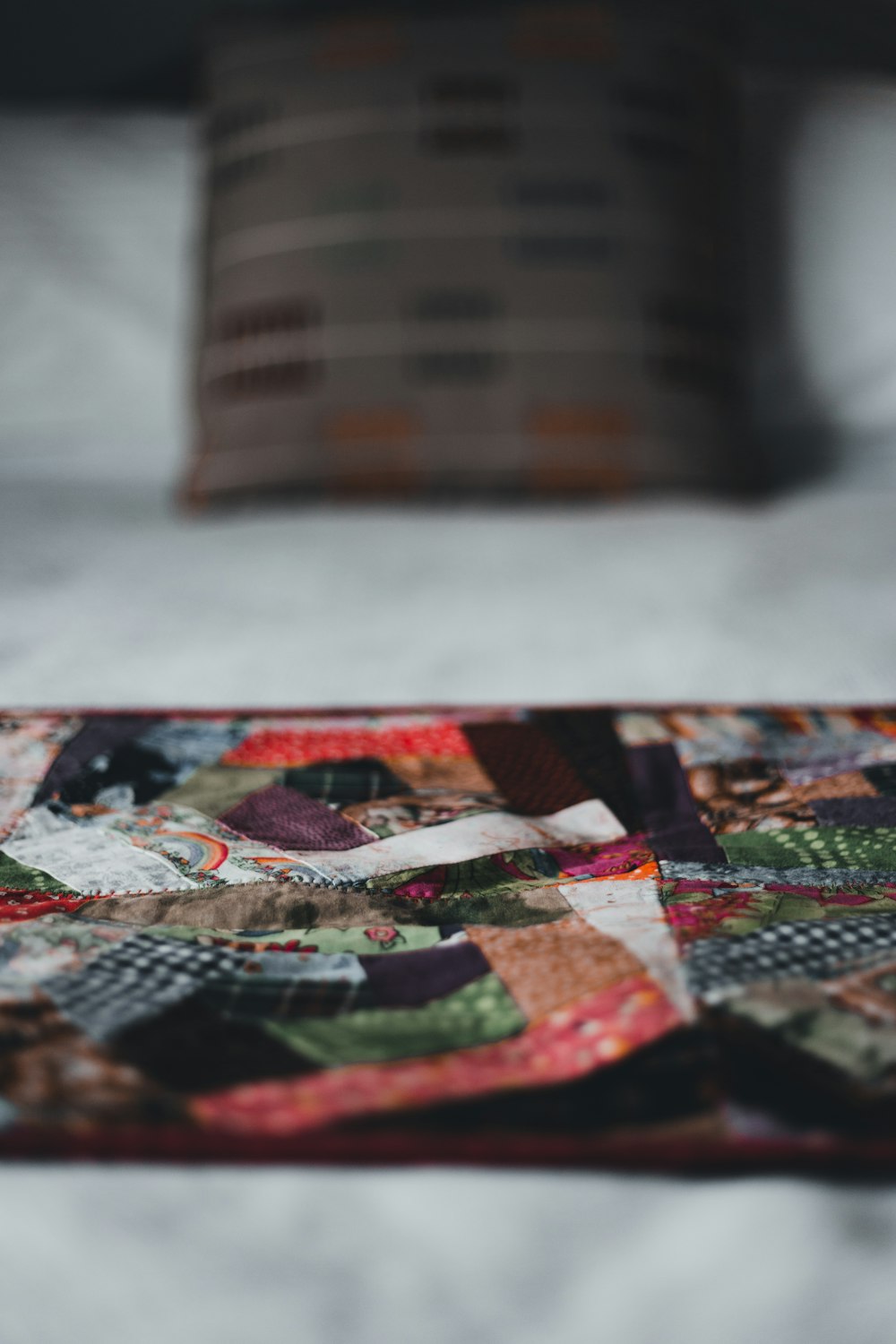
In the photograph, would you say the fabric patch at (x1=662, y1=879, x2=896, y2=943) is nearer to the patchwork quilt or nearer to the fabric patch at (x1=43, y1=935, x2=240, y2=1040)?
the patchwork quilt

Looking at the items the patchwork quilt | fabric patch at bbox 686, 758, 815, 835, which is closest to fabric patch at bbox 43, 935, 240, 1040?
the patchwork quilt

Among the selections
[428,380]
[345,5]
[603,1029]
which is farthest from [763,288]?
[603,1029]

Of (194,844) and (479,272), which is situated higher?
(479,272)

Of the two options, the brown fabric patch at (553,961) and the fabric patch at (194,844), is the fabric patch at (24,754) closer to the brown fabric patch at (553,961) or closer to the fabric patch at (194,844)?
the fabric patch at (194,844)

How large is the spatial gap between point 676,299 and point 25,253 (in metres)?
0.73

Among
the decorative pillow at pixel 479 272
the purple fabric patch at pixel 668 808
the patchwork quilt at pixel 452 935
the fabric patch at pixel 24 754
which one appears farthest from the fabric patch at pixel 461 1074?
the decorative pillow at pixel 479 272

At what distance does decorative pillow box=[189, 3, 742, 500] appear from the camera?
3.21 feet

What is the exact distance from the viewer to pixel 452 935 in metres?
0.36

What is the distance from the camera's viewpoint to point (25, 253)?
3.85ft

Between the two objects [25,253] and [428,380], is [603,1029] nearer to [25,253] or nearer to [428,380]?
[428,380]

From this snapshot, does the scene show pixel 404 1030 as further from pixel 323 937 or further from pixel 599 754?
pixel 599 754

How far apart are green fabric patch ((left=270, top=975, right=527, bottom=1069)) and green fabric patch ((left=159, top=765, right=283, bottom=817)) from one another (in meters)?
0.17

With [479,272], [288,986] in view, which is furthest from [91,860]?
[479,272]

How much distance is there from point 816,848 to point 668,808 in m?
0.07
